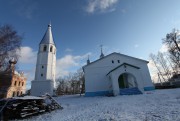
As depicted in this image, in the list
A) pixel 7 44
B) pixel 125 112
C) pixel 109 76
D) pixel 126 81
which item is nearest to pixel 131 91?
pixel 109 76

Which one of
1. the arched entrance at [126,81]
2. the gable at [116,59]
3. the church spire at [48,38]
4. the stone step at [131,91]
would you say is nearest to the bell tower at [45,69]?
the church spire at [48,38]

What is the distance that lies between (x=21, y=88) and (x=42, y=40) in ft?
Result: 57.9

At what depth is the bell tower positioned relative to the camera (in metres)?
26.6

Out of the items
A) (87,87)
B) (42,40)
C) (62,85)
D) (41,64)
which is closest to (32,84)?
(41,64)

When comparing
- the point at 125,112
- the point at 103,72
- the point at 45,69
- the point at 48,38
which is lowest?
the point at 125,112

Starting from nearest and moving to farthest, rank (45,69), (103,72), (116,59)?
(103,72), (116,59), (45,69)

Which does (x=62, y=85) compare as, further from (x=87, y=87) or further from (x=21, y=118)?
(x=21, y=118)

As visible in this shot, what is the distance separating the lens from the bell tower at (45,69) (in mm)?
26562

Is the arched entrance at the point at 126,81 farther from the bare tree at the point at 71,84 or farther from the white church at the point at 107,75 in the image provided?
the bare tree at the point at 71,84

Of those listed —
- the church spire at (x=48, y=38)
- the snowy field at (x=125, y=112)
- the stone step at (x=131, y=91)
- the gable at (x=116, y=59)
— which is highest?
the church spire at (x=48, y=38)

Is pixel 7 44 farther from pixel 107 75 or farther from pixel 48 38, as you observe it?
pixel 48 38

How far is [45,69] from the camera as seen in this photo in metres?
28.3

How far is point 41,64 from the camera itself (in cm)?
2866

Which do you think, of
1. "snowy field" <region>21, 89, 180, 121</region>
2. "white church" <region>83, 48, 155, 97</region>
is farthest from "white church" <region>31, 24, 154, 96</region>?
"snowy field" <region>21, 89, 180, 121</region>
